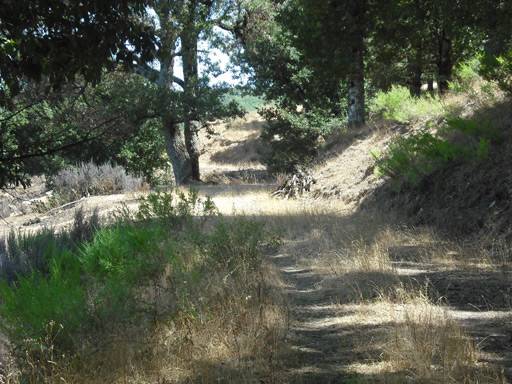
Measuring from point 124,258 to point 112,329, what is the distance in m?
2.58

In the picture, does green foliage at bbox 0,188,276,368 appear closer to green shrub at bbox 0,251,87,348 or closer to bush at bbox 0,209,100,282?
green shrub at bbox 0,251,87,348

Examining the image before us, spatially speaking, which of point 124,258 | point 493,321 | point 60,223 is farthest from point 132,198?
point 493,321

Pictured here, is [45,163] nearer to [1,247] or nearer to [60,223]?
[60,223]

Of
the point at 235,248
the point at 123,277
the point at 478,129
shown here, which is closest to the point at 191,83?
the point at 478,129

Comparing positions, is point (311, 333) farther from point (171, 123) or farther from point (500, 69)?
point (171, 123)

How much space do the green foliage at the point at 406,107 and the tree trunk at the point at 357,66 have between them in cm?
64

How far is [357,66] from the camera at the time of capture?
16.8 m

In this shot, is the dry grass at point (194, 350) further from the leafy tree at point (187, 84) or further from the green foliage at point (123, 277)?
the leafy tree at point (187, 84)

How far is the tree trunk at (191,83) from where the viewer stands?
Answer: 2033 cm

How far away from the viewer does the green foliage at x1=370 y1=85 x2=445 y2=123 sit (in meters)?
13.2

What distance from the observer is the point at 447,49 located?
830 inches

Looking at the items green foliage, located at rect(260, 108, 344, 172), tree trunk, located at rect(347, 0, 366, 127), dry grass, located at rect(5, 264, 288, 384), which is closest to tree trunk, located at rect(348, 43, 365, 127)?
tree trunk, located at rect(347, 0, 366, 127)

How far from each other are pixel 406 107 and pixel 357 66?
2.84m

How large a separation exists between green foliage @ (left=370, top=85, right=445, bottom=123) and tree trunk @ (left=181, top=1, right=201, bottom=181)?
641cm
